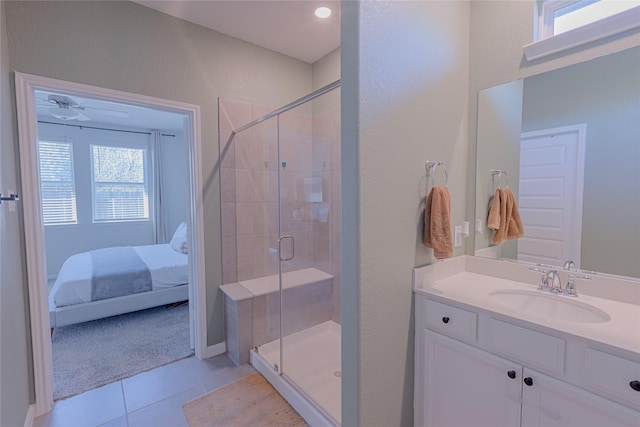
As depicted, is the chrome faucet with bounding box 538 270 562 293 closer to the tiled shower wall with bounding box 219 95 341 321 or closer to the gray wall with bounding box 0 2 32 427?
the tiled shower wall with bounding box 219 95 341 321

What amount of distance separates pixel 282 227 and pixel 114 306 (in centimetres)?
217

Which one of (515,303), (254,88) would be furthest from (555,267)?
(254,88)

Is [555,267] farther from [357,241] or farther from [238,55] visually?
[238,55]

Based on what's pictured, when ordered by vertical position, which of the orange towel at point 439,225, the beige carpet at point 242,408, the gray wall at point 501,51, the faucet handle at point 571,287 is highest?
the gray wall at point 501,51

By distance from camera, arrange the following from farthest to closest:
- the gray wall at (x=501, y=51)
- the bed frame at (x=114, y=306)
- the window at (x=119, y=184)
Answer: the window at (x=119, y=184) < the bed frame at (x=114, y=306) < the gray wall at (x=501, y=51)

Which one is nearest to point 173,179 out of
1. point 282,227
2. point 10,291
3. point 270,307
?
point 282,227

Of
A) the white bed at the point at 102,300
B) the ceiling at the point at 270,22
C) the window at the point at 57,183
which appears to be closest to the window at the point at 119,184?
the window at the point at 57,183

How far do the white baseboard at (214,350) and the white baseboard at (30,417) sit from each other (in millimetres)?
1034

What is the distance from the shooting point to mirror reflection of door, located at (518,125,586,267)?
1398mm

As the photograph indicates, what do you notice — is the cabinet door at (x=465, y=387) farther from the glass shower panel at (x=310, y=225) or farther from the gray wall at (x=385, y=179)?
the glass shower panel at (x=310, y=225)

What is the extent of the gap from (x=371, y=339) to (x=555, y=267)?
102 cm

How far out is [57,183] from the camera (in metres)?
4.68

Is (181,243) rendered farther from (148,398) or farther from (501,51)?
(501,51)

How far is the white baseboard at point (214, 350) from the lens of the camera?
2486 mm
